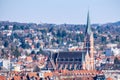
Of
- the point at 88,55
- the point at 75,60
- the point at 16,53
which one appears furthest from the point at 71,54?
the point at 16,53

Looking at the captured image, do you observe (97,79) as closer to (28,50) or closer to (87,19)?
(87,19)

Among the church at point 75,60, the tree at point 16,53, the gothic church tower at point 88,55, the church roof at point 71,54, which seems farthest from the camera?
the tree at point 16,53

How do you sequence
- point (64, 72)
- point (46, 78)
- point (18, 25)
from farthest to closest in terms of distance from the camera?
point (18, 25) → point (64, 72) → point (46, 78)

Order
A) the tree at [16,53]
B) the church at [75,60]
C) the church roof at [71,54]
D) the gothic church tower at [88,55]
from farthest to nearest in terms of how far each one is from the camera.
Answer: the tree at [16,53] → the church roof at [71,54] → the church at [75,60] → the gothic church tower at [88,55]

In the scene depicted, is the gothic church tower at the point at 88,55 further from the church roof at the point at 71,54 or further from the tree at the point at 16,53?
the tree at the point at 16,53

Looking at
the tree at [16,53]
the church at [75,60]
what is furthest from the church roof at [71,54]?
the tree at [16,53]

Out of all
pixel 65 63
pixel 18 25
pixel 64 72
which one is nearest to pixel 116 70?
pixel 65 63

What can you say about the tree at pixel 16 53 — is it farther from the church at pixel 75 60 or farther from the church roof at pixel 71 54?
the church at pixel 75 60

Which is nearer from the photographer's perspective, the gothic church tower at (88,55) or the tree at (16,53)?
the gothic church tower at (88,55)

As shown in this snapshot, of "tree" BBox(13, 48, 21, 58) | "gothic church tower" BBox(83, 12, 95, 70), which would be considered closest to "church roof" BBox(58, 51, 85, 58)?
"gothic church tower" BBox(83, 12, 95, 70)

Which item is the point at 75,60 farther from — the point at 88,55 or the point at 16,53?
the point at 16,53

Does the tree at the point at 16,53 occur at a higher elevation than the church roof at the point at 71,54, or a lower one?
lower
